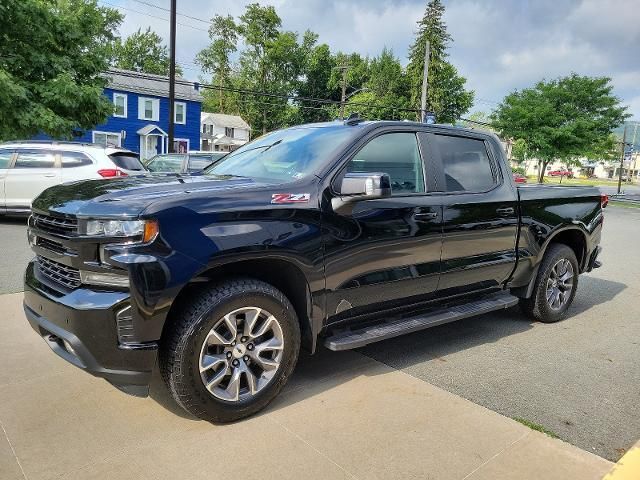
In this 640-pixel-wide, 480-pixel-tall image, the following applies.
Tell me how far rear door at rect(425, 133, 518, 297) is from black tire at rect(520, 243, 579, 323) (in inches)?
23.7

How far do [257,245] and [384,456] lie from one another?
1.36m

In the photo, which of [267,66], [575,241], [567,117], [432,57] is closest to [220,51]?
[267,66]

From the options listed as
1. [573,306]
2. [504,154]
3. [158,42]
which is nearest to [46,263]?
[504,154]

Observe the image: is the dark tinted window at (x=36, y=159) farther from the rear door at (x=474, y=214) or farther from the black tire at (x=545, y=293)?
the black tire at (x=545, y=293)

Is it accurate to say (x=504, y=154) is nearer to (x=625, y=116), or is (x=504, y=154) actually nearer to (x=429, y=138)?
(x=429, y=138)

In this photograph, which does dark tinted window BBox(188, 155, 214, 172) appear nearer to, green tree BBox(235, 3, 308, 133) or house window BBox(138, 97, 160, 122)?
house window BBox(138, 97, 160, 122)

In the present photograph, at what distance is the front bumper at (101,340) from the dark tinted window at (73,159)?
8.87 meters

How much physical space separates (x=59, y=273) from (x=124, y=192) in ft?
1.99

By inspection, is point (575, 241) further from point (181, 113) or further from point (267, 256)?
point (181, 113)

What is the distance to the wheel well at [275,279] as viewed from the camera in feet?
9.82

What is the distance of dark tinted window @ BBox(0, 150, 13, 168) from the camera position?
10.8 metres

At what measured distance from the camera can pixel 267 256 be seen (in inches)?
121

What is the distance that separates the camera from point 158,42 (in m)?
62.8

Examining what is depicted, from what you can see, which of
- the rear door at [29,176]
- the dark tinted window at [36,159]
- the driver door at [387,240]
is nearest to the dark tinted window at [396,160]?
the driver door at [387,240]
